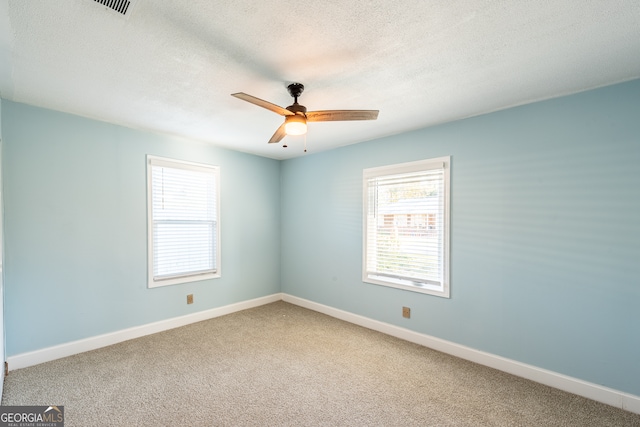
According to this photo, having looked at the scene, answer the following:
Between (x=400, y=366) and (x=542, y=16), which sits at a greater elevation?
(x=542, y=16)

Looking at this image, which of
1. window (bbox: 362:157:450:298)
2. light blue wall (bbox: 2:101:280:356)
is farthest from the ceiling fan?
light blue wall (bbox: 2:101:280:356)

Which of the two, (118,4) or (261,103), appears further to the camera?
(261,103)

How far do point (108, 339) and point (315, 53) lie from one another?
3534 millimetres

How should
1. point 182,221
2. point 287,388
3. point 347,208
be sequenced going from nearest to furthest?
point 287,388 < point 182,221 < point 347,208

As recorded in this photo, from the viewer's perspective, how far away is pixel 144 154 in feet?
11.0

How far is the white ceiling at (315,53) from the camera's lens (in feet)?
4.71

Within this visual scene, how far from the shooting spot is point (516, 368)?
254 centimetres

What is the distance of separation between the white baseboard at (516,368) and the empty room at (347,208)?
0.02 meters

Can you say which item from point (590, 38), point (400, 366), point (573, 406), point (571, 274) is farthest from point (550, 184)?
point (400, 366)

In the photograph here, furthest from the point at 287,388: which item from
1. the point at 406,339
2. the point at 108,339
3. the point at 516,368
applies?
the point at 108,339

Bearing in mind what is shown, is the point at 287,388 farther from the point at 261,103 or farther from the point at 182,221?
the point at 182,221

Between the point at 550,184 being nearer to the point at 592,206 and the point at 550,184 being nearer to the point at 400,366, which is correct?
the point at 592,206

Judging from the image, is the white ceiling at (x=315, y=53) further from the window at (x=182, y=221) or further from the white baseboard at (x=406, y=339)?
the white baseboard at (x=406, y=339)

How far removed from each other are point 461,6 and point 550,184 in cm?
181
